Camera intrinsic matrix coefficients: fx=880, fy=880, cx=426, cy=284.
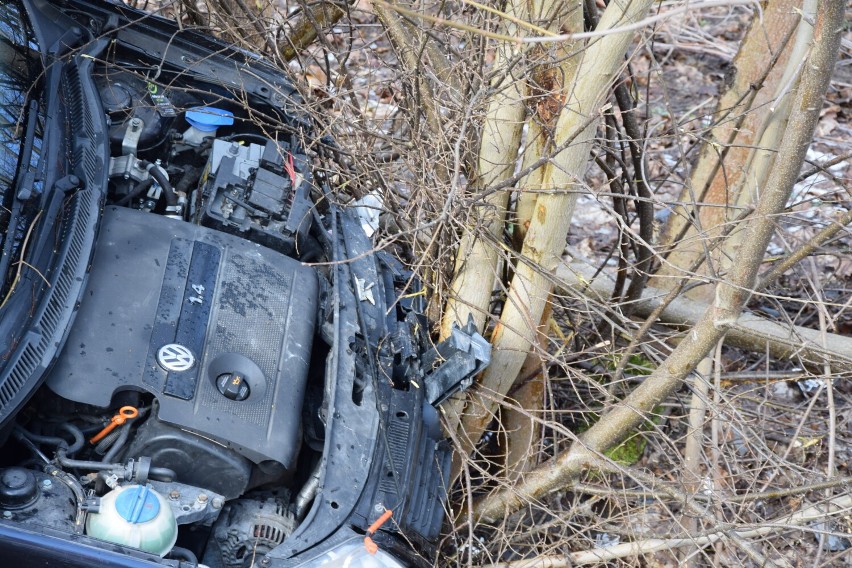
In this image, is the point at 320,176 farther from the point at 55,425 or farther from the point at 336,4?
the point at 55,425

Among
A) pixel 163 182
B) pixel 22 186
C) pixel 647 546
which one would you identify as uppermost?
pixel 22 186

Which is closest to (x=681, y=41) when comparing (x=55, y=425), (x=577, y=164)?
(x=577, y=164)

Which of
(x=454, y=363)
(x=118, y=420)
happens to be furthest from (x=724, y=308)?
(x=118, y=420)

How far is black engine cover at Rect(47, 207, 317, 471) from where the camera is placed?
117 inches

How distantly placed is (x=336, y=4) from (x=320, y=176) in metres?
0.90

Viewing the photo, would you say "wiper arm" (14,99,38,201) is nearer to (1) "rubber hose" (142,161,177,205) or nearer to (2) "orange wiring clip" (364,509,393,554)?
(1) "rubber hose" (142,161,177,205)

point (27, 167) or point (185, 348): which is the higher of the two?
point (27, 167)

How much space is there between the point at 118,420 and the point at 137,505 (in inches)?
15.6

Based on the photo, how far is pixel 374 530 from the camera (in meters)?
2.90

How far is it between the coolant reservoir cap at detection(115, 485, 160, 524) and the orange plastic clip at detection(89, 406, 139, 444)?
1.07ft

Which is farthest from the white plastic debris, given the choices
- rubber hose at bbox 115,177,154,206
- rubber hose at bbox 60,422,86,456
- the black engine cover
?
rubber hose at bbox 60,422,86,456

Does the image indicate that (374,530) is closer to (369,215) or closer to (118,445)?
(118,445)

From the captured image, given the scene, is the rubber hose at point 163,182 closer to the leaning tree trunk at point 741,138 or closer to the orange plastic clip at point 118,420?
the orange plastic clip at point 118,420

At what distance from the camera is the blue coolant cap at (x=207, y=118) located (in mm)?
4035
